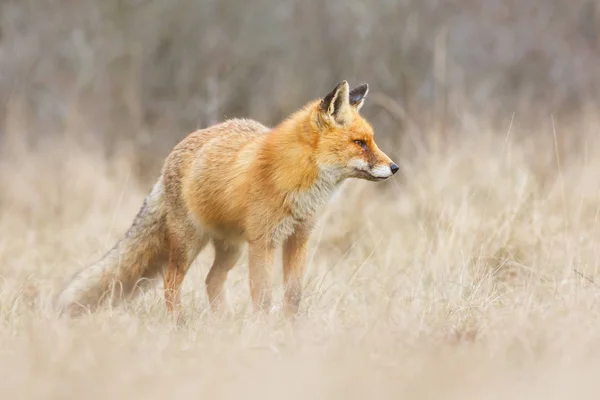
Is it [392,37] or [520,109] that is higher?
[392,37]

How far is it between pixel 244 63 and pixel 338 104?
8.28m

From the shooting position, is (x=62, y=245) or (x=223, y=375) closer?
(x=223, y=375)

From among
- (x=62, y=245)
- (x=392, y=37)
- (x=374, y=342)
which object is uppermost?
(x=392, y=37)

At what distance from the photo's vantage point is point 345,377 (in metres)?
3.67

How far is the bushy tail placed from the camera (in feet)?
20.2

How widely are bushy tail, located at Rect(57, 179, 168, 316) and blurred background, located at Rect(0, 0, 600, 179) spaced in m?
6.16

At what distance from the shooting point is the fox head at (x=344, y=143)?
18.7 ft

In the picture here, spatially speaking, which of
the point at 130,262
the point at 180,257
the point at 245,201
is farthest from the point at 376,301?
the point at 130,262

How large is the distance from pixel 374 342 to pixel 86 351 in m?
1.40

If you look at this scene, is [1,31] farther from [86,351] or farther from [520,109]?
[86,351]

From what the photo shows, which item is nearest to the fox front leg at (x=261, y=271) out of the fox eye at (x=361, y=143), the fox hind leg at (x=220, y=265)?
the fox hind leg at (x=220, y=265)

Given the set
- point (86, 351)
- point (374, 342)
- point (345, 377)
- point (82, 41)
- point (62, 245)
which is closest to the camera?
point (345, 377)

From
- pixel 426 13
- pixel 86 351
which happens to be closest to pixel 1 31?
pixel 426 13

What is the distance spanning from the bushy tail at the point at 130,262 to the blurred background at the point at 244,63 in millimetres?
6161
